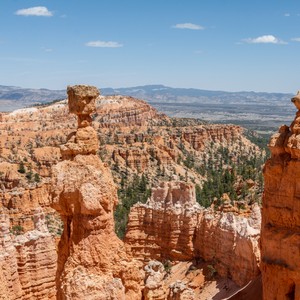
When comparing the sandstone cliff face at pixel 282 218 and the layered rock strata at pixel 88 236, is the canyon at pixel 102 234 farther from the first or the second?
the sandstone cliff face at pixel 282 218

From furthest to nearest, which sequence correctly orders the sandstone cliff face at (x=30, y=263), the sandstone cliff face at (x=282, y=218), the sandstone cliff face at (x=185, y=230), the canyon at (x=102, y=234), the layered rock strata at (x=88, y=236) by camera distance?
the sandstone cliff face at (x=185, y=230) → the sandstone cliff face at (x=30, y=263) → the sandstone cliff face at (x=282, y=218) → the canyon at (x=102, y=234) → the layered rock strata at (x=88, y=236)

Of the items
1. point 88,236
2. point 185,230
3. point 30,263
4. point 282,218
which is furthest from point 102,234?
point 185,230

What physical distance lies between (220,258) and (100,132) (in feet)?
269

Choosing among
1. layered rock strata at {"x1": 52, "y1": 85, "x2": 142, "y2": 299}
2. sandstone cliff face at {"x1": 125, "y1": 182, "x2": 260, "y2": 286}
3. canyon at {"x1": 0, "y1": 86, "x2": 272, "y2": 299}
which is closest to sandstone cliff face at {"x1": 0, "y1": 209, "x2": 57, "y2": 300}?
canyon at {"x1": 0, "y1": 86, "x2": 272, "y2": 299}

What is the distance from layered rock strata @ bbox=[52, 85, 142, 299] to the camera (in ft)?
46.3

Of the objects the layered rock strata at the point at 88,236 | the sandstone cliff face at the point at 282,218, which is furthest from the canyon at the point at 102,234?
the sandstone cliff face at the point at 282,218

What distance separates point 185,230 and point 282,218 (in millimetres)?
19131

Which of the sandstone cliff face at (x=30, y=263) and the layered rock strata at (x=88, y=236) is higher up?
the layered rock strata at (x=88, y=236)

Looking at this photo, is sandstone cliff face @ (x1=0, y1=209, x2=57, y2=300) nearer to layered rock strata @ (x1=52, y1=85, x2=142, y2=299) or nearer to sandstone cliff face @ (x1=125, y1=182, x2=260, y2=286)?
layered rock strata @ (x1=52, y1=85, x2=142, y2=299)

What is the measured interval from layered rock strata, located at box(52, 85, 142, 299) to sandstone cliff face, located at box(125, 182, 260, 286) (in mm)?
14026

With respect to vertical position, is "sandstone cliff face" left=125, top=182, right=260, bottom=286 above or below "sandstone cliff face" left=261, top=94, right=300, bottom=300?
below

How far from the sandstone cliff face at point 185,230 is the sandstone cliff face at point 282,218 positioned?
480 inches

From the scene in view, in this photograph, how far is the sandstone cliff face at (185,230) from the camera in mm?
29109

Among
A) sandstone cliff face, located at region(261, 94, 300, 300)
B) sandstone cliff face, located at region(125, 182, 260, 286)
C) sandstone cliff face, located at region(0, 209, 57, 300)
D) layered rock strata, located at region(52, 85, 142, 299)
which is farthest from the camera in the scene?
sandstone cliff face, located at region(125, 182, 260, 286)
